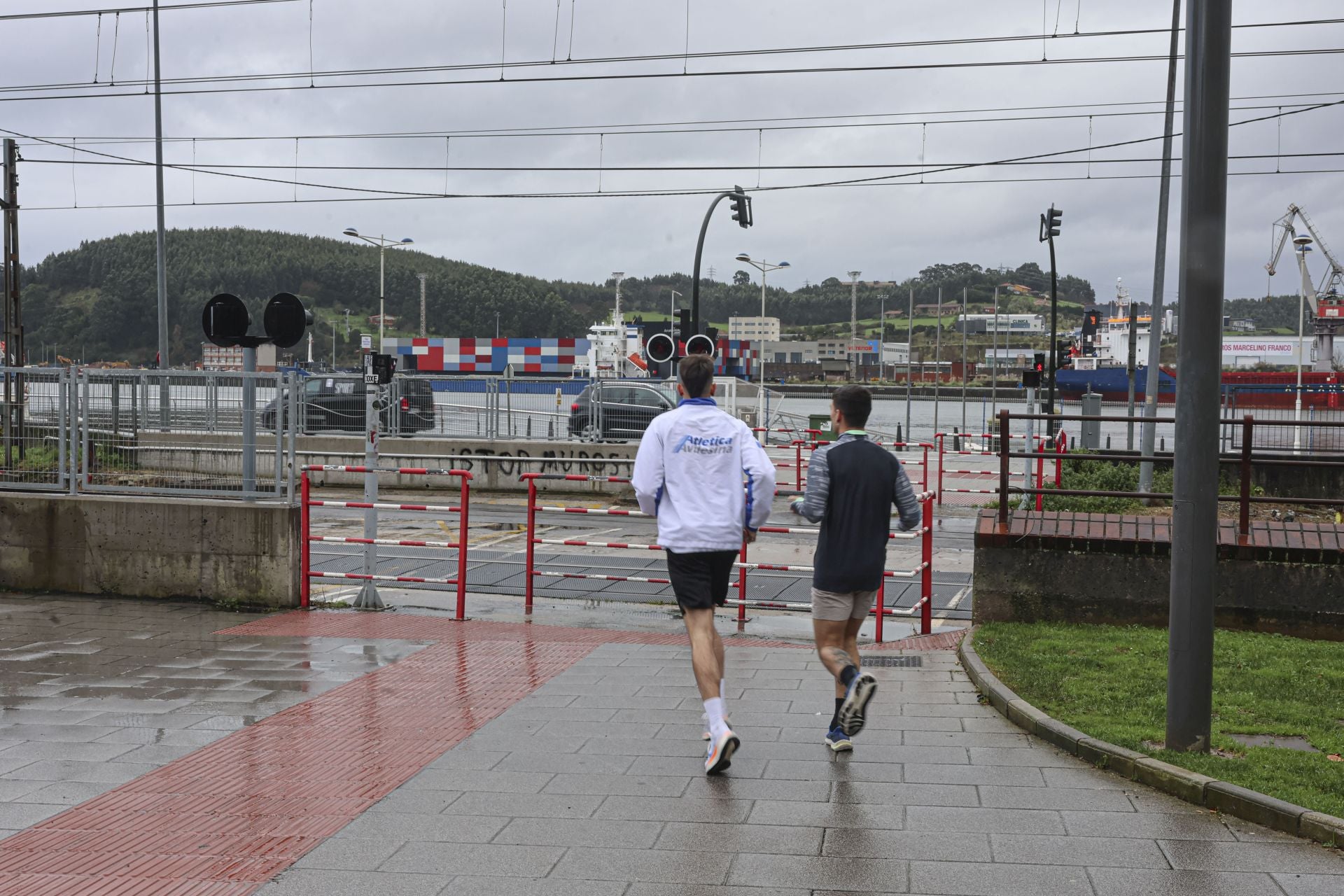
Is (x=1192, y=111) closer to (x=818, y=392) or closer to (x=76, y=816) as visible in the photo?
(x=76, y=816)

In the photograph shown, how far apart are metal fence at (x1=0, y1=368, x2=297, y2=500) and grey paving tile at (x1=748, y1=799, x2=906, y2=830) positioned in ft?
22.0

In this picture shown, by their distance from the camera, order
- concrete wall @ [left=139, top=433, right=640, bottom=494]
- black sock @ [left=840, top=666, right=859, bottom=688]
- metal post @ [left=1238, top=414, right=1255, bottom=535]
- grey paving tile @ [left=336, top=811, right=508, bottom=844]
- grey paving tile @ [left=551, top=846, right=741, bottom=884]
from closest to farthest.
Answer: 1. grey paving tile @ [left=551, top=846, right=741, bottom=884]
2. grey paving tile @ [left=336, top=811, right=508, bottom=844]
3. black sock @ [left=840, top=666, right=859, bottom=688]
4. metal post @ [left=1238, top=414, right=1255, bottom=535]
5. concrete wall @ [left=139, top=433, right=640, bottom=494]

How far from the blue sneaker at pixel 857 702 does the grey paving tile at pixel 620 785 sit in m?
0.82

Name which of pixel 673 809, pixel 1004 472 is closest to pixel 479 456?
pixel 1004 472

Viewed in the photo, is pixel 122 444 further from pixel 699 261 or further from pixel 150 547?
pixel 699 261

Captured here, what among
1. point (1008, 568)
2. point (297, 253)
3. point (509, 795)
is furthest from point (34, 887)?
point (297, 253)

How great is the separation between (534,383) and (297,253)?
75.5m

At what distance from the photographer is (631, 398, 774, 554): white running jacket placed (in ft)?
18.8

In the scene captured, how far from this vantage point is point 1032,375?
27.2 meters

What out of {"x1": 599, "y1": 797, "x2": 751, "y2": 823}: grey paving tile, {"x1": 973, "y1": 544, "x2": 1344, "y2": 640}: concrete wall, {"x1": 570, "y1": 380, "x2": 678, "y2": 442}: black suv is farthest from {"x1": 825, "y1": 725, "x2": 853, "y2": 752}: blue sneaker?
{"x1": 570, "y1": 380, "x2": 678, "y2": 442}: black suv

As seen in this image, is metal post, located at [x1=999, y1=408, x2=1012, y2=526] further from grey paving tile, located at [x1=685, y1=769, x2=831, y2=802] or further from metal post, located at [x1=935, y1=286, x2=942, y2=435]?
metal post, located at [x1=935, y1=286, x2=942, y2=435]

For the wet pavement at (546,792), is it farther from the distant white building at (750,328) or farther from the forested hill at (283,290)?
the distant white building at (750,328)

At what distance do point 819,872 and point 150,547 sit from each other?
8169mm

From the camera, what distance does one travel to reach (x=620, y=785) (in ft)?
17.8
